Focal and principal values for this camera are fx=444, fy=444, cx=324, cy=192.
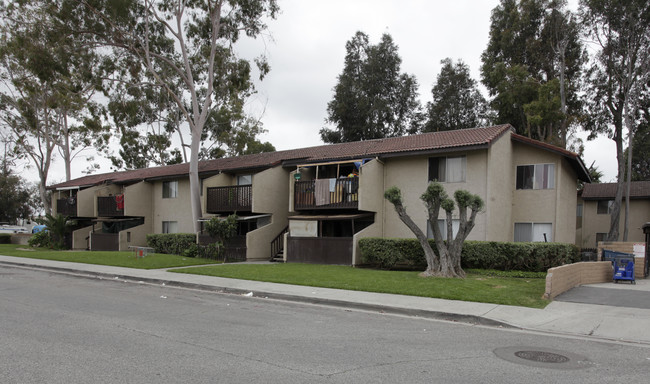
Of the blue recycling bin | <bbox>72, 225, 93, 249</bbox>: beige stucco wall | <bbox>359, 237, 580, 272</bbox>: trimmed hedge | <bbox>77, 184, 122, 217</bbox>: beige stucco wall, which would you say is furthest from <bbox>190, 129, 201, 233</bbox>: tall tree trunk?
the blue recycling bin

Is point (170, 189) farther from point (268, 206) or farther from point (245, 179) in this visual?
point (268, 206)

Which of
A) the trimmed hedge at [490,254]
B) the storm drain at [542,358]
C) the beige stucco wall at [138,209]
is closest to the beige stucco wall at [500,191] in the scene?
the trimmed hedge at [490,254]

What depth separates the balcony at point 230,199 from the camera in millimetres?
23266

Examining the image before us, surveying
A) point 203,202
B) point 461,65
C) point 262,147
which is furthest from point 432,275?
point 262,147

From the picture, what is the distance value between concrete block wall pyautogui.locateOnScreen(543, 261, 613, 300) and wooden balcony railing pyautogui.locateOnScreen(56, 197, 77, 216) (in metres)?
31.6

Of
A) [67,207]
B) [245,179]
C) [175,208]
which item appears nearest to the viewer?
[245,179]

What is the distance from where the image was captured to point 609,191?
1246 inches

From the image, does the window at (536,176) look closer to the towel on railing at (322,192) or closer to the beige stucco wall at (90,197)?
the towel on railing at (322,192)

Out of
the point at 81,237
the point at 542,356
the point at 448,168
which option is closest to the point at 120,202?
the point at 81,237

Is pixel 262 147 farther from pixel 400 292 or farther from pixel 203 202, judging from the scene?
pixel 400 292

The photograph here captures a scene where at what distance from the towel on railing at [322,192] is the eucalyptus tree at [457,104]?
23.6m

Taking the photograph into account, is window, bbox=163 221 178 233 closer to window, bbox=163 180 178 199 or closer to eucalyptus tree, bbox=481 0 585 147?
window, bbox=163 180 178 199

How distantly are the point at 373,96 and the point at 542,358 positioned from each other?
39.2 metres

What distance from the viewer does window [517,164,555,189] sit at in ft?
64.5
